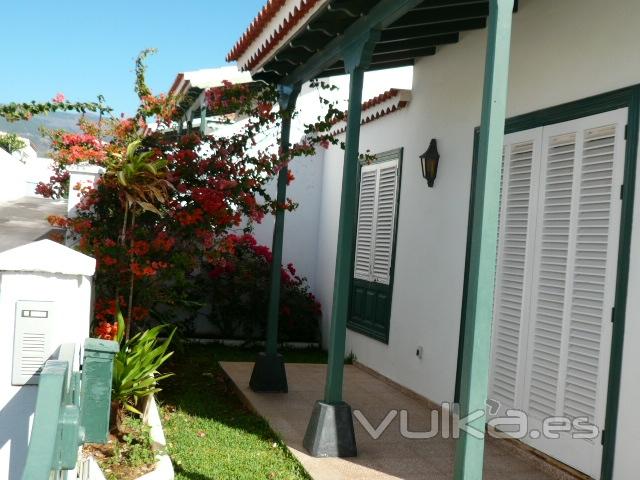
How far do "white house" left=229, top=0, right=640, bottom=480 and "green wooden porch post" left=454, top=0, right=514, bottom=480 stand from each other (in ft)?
0.20

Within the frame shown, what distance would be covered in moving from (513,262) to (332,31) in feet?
7.94

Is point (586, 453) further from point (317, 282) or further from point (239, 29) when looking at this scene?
point (317, 282)

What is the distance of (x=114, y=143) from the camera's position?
8.00 m

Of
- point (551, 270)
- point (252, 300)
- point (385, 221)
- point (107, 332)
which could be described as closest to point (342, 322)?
point (551, 270)

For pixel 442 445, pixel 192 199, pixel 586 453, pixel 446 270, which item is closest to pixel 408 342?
pixel 446 270

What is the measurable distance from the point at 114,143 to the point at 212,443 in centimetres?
341

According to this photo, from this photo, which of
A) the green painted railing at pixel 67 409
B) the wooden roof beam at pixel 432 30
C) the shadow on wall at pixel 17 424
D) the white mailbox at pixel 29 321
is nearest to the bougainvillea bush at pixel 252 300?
the wooden roof beam at pixel 432 30

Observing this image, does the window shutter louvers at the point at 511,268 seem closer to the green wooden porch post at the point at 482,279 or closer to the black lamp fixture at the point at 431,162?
the black lamp fixture at the point at 431,162

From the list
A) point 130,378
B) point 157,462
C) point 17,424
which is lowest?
point 157,462

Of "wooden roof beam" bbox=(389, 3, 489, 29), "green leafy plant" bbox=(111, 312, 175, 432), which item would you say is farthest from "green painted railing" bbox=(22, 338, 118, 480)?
"wooden roof beam" bbox=(389, 3, 489, 29)

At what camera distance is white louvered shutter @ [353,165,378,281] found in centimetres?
983

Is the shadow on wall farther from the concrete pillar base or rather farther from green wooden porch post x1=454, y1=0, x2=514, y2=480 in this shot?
the concrete pillar base

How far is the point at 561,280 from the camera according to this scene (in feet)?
18.5

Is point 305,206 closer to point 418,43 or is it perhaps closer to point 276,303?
point 276,303
